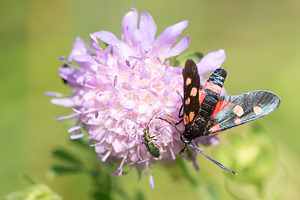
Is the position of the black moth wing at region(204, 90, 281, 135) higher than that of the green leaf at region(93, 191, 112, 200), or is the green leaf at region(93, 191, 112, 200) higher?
the black moth wing at region(204, 90, 281, 135)

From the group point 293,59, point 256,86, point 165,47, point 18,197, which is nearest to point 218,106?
point 165,47

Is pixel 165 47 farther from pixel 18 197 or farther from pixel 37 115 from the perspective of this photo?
pixel 37 115

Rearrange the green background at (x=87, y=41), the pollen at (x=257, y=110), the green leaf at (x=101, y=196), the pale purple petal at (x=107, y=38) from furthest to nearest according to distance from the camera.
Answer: the green background at (x=87, y=41) → the green leaf at (x=101, y=196) → the pale purple petal at (x=107, y=38) → the pollen at (x=257, y=110)

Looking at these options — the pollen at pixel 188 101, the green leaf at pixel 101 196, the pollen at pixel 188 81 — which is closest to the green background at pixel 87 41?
the green leaf at pixel 101 196

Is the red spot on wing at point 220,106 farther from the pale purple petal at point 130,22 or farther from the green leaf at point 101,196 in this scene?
the green leaf at point 101,196

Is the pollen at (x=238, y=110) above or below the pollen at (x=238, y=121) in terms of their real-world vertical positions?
above

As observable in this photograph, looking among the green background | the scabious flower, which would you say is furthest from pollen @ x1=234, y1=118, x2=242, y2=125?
the green background

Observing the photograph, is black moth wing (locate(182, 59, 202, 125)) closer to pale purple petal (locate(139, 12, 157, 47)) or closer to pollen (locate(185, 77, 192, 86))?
pollen (locate(185, 77, 192, 86))

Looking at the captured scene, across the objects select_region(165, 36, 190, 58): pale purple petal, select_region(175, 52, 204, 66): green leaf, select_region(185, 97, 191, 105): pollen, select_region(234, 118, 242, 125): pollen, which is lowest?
select_region(234, 118, 242, 125): pollen
